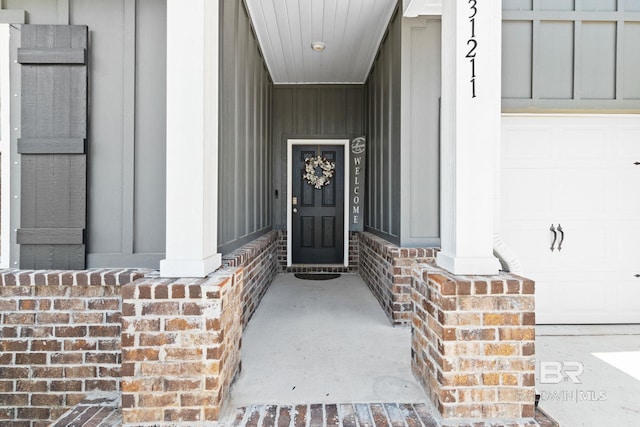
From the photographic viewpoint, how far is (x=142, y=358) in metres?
1.68

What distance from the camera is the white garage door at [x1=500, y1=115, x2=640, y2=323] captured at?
3.41m

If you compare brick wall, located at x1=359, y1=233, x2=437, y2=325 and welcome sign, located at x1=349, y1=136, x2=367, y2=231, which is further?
welcome sign, located at x1=349, y1=136, x2=367, y2=231

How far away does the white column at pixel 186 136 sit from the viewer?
185cm

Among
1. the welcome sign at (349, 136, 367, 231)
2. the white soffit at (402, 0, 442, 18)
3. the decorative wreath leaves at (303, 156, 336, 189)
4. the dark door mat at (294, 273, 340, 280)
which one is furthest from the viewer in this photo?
the decorative wreath leaves at (303, 156, 336, 189)

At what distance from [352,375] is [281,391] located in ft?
1.52

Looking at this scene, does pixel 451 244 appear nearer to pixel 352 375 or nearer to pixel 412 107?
pixel 352 375

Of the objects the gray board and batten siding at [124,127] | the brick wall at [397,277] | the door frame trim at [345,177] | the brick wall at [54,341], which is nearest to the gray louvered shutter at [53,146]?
the gray board and batten siding at [124,127]

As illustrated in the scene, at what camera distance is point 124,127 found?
2430 millimetres

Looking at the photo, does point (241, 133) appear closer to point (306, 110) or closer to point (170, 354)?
point (170, 354)

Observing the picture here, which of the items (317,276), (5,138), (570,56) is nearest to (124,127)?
(5,138)

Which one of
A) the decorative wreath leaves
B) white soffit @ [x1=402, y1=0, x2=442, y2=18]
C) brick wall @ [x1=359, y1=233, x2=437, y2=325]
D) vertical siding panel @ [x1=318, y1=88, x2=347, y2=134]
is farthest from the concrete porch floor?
vertical siding panel @ [x1=318, y1=88, x2=347, y2=134]

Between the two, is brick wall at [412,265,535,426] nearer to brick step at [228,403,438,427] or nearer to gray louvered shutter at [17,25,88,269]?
brick step at [228,403,438,427]

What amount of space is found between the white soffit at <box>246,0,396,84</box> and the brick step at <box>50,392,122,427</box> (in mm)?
3465

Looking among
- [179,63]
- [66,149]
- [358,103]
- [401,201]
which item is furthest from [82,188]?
[358,103]
